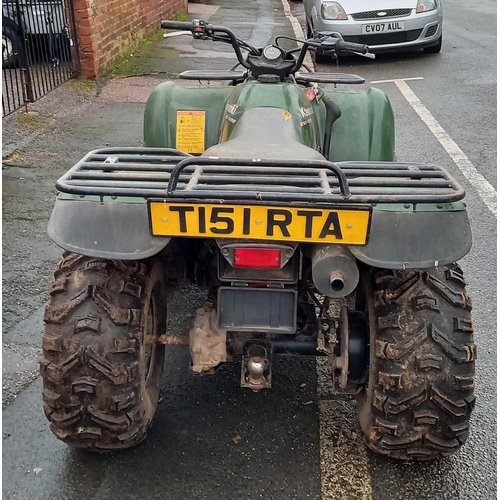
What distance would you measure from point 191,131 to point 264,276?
1.71 m

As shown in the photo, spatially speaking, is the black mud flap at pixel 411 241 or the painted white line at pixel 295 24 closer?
the black mud flap at pixel 411 241

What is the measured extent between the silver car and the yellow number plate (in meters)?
9.60

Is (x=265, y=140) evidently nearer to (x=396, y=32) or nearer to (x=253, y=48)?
(x=253, y=48)

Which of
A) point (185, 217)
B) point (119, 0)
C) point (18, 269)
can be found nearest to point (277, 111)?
point (185, 217)

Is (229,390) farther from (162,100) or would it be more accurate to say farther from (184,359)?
(162,100)

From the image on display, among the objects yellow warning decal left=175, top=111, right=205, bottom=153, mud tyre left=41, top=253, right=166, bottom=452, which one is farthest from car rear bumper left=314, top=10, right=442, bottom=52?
mud tyre left=41, top=253, right=166, bottom=452

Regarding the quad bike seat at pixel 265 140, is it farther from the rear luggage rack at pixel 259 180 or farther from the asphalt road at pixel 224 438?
the asphalt road at pixel 224 438

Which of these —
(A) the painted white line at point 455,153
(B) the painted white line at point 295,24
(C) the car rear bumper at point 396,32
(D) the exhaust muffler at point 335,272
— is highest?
(D) the exhaust muffler at point 335,272

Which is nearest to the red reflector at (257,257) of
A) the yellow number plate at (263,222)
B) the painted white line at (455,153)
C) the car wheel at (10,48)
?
the yellow number plate at (263,222)

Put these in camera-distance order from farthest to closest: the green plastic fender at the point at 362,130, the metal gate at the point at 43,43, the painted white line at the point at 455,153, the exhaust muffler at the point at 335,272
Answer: the metal gate at the point at 43,43, the painted white line at the point at 455,153, the green plastic fender at the point at 362,130, the exhaust muffler at the point at 335,272

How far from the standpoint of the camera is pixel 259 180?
2.20m

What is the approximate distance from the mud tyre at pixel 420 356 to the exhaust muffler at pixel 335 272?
0.38m

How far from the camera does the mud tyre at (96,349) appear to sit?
2568 millimetres

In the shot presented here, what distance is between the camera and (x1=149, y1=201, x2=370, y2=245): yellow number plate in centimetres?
215
